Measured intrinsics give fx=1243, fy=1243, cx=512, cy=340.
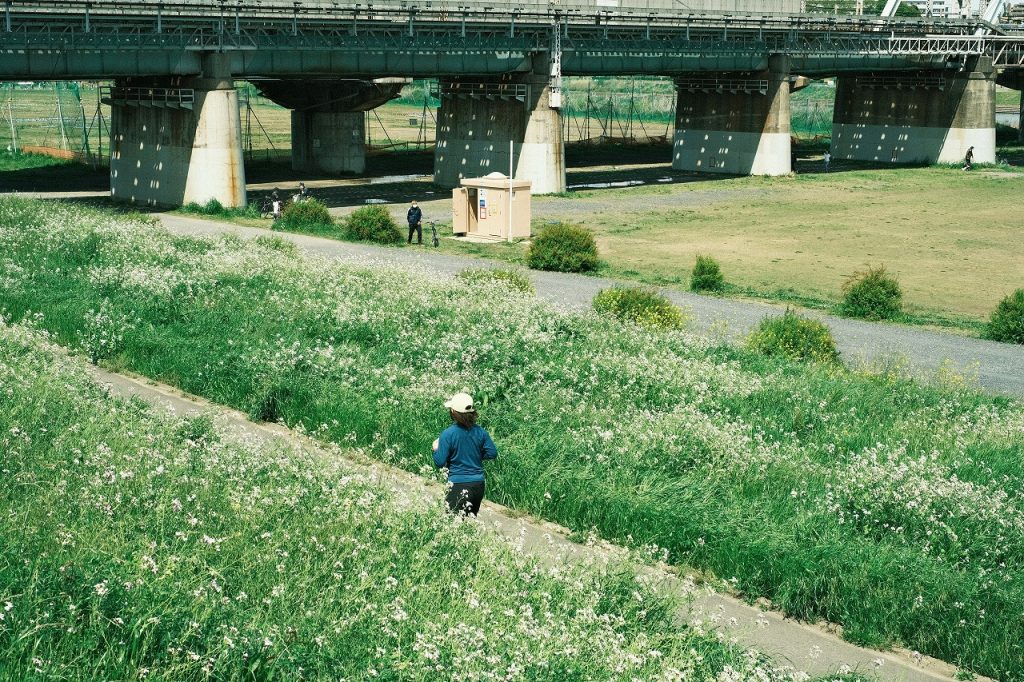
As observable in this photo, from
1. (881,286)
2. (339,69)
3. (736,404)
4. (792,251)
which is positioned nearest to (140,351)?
(736,404)

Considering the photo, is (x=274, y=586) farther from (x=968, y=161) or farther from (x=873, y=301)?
(x=968, y=161)

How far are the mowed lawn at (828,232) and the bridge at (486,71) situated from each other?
657cm

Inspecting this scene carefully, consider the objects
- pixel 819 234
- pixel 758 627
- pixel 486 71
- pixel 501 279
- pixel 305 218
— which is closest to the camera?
pixel 758 627

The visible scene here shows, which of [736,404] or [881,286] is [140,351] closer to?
[736,404]

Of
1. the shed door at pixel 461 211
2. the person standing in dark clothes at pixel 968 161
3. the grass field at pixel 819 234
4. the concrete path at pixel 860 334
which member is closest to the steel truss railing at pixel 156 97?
the grass field at pixel 819 234

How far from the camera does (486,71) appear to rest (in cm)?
6119

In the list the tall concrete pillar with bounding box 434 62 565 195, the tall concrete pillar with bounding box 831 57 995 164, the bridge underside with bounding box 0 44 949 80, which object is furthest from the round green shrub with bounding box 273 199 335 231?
the tall concrete pillar with bounding box 831 57 995 164

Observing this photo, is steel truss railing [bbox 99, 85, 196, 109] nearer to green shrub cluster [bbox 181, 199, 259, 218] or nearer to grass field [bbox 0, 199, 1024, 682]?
green shrub cluster [bbox 181, 199, 259, 218]

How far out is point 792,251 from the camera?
4462cm

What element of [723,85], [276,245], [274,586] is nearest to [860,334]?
[276,245]

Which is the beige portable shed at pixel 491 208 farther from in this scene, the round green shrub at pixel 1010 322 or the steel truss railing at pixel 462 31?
the round green shrub at pixel 1010 322

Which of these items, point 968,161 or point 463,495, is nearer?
point 463,495

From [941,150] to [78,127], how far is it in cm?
6151

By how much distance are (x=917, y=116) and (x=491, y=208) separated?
51094mm
